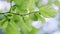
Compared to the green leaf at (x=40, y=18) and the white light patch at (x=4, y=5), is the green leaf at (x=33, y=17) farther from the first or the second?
the white light patch at (x=4, y=5)

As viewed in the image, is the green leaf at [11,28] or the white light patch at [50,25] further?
the white light patch at [50,25]

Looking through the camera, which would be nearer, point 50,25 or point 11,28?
point 11,28

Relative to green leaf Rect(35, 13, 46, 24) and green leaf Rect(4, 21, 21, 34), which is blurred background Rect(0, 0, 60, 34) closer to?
green leaf Rect(35, 13, 46, 24)

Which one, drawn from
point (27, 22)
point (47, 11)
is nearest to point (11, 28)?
point (27, 22)

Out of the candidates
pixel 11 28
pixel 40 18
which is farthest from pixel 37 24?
pixel 11 28

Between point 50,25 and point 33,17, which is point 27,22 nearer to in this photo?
point 33,17

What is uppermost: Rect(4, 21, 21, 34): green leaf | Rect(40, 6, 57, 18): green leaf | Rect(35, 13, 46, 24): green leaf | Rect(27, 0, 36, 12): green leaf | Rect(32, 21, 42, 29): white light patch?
Rect(27, 0, 36, 12): green leaf

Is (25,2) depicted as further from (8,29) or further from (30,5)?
(8,29)

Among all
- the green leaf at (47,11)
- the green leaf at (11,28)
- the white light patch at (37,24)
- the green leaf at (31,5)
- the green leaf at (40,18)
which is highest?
the green leaf at (31,5)

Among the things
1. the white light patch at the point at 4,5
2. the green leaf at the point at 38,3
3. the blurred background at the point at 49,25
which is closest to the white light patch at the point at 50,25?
Result: the blurred background at the point at 49,25

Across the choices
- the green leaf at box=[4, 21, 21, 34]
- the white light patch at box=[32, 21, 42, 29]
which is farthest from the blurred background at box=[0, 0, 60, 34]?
the green leaf at box=[4, 21, 21, 34]

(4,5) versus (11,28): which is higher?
(4,5)
